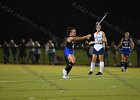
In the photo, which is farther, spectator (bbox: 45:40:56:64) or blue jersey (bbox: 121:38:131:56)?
spectator (bbox: 45:40:56:64)

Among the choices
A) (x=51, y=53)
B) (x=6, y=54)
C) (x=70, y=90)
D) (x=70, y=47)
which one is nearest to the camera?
(x=70, y=90)

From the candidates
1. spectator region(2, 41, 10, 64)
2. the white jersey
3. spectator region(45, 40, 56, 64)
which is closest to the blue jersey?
the white jersey

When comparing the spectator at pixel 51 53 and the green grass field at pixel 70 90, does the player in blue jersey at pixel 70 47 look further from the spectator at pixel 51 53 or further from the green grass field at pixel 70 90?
the spectator at pixel 51 53

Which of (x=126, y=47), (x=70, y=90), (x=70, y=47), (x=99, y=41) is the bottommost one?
(x=70, y=90)

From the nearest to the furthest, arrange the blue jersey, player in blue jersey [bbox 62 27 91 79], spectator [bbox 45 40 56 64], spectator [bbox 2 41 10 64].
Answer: player in blue jersey [bbox 62 27 91 79], the blue jersey, spectator [bbox 45 40 56 64], spectator [bbox 2 41 10 64]

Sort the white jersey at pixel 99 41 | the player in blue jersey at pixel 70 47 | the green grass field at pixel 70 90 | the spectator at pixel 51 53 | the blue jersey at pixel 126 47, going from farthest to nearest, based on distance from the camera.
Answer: the spectator at pixel 51 53 < the blue jersey at pixel 126 47 < the white jersey at pixel 99 41 < the player in blue jersey at pixel 70 47 < the green grass field at pixel 70 90

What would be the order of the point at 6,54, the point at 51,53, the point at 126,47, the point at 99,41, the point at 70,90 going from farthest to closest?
the point at 6,54 < the point at 51,53 < the point at 126,47 < the point at 99,41 < the point at 70,90

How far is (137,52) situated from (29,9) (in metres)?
22.3

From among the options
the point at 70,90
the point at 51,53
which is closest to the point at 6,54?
the point at 51,53

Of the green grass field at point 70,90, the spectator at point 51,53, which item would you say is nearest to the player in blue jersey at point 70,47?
the green grass field at point 70,90

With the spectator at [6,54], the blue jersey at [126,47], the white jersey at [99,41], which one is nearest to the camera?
the white jersey at [99,41]

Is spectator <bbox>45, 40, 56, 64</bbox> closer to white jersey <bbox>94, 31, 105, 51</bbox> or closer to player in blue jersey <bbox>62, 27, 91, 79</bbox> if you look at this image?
white jersey <bbox>94, 31, 105, 51</bbox>

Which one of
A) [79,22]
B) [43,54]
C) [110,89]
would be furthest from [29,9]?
[110,89]

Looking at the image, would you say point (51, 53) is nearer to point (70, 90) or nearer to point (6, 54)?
point (6, 54)
